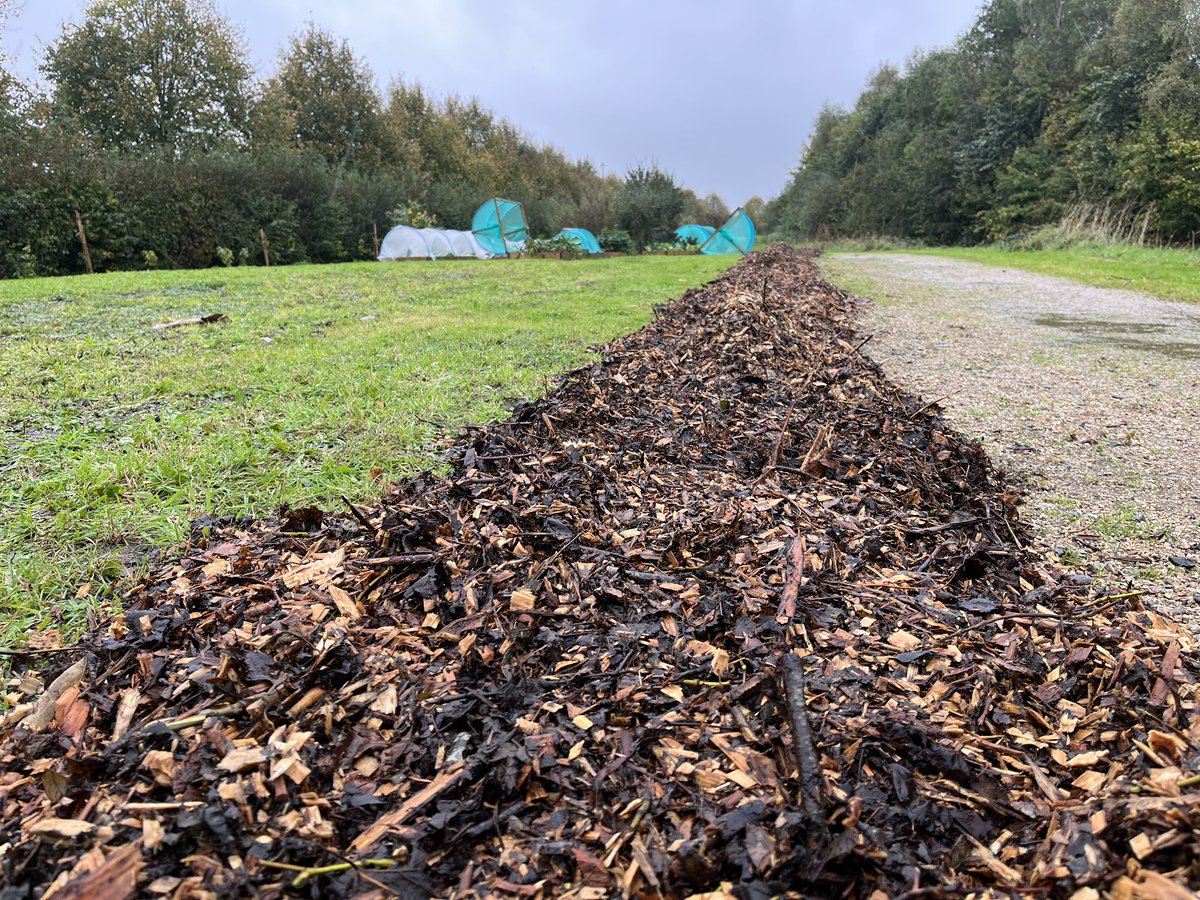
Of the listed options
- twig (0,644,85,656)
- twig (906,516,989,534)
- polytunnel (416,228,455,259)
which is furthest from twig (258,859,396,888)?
polytunnel (416,228,455,259)

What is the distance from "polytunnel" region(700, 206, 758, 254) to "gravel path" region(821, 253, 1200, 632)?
15.8 meters

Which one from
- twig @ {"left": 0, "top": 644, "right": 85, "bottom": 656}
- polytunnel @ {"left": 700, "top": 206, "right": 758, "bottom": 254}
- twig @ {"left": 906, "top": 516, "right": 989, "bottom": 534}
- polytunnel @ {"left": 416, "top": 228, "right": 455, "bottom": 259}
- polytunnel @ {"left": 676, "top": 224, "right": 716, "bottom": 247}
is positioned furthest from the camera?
polytunnel @ {"left": 676, "top": 224, "right": 716, "bottom": 247}

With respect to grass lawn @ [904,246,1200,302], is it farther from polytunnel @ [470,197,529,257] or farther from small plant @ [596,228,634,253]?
polytunnel @ [470,197,529,257]

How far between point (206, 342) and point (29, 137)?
1610cm

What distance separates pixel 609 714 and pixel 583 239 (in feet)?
71.2

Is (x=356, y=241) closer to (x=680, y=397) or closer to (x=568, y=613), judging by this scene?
(x=680, y=397)

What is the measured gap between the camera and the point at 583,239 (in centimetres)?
2181

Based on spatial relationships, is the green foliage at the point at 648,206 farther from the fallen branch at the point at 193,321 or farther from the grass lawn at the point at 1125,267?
the fallen branch at the point at 193,321

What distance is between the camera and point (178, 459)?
274 cm

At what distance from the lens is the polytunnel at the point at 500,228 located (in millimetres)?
21562

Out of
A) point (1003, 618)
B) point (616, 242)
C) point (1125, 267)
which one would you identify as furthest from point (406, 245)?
point (1003, 618)

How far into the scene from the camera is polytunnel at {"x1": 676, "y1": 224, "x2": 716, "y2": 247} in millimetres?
24188

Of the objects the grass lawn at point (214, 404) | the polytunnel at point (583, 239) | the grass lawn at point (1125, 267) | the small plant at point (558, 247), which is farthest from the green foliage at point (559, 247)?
the grass lawn at point (214, 404)

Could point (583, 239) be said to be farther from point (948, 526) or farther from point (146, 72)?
point (948, 526)
